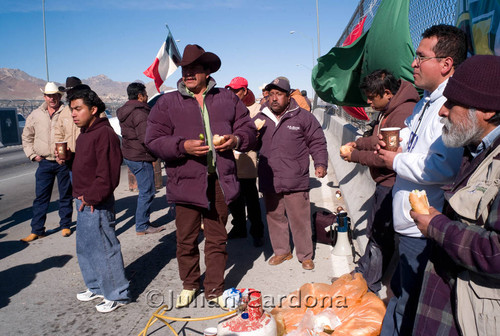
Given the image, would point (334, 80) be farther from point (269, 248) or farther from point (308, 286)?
point (308, 286)

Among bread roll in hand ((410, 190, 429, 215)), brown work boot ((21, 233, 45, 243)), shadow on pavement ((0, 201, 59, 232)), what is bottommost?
shadow on pavement ((0, 201, 59, 232))

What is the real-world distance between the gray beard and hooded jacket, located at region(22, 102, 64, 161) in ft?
19.6

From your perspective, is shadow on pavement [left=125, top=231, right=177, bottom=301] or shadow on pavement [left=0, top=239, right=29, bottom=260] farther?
shadow on pavement [left=0, top=239, right=29, bottom=260]

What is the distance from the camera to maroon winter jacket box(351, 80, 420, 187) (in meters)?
3.75

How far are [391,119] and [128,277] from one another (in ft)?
11.2

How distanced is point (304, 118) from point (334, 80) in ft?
3.55

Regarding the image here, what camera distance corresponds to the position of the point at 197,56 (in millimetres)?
3877

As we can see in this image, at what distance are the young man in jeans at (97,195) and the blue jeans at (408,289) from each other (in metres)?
2.57

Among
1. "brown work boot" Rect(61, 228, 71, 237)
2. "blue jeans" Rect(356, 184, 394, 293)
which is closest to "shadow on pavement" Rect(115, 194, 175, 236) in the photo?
"brown work boot" Rect(61, 228, 71, 237)

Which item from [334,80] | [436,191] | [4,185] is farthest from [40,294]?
[4,185]

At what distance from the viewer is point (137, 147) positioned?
22.2ft

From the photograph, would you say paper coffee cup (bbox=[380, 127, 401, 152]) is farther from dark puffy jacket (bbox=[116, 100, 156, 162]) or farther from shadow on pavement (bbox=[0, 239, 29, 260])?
shadow on pavement (bbox=[0, 239, 29, 260])

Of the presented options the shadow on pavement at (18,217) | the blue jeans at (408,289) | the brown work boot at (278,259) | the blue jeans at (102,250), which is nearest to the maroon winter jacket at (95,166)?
the blue jeans at (102,250)

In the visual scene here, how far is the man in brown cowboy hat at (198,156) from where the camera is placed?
13.0 ft
